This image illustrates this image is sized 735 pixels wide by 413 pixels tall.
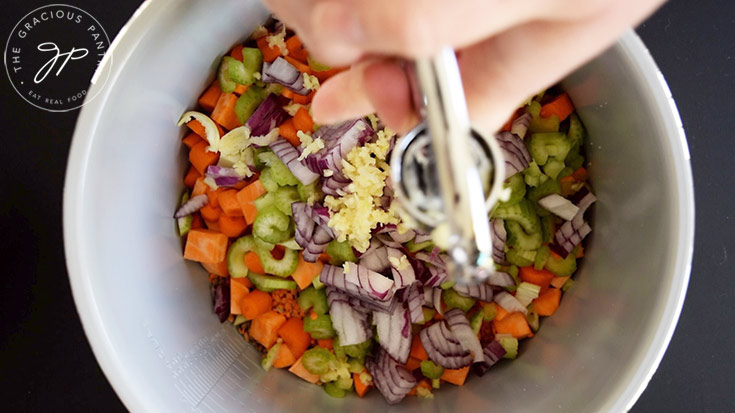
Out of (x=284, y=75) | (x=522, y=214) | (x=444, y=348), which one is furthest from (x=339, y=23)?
(x=444, y=348)

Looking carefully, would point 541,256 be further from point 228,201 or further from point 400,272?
point 228,201

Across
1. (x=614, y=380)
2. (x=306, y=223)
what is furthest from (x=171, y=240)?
(x=614, y=380)

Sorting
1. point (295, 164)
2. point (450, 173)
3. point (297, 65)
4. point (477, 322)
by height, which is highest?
point (450, 173)

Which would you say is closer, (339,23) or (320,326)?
(339,23)

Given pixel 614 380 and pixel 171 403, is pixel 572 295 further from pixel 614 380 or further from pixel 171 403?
pixel 171 403

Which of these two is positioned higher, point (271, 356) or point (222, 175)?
point (222, 175)
